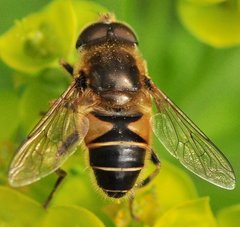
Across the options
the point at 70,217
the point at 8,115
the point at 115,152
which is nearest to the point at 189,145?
the point at 115,152

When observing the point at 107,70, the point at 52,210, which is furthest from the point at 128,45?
the point at 52,210

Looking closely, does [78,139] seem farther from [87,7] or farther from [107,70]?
[87,7]

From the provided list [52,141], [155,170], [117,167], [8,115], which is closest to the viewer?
[117,167]

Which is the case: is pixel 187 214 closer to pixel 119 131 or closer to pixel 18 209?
pixel 119 131

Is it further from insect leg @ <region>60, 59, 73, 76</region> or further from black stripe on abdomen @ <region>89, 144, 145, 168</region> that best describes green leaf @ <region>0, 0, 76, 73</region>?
black stripe on abdomen @ <region>89, 144, 145, 168</region>

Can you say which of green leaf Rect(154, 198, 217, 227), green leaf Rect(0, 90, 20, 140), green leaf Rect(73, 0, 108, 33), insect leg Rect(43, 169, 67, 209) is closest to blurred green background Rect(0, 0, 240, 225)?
green leaf Rect(0, 90, 20, 140)
